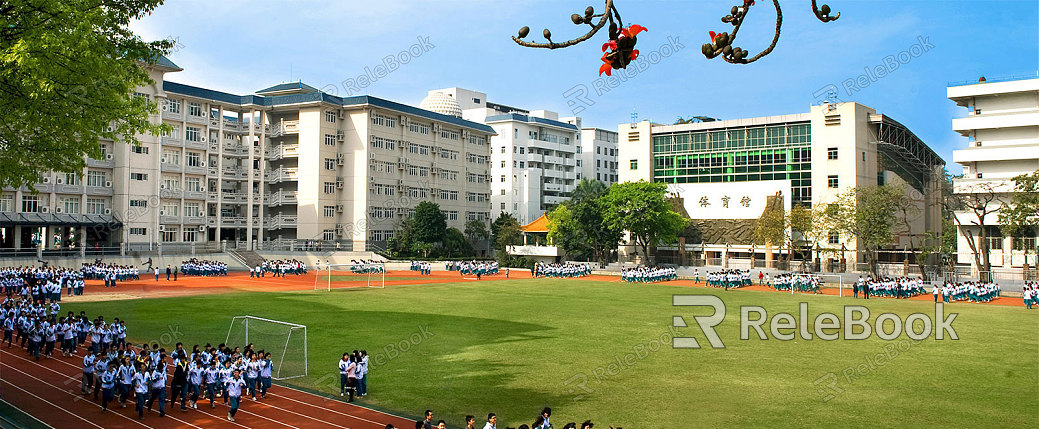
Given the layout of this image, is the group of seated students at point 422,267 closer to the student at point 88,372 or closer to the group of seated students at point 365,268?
the group of seated students at point 365,268

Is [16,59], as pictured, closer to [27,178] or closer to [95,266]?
[27,178]

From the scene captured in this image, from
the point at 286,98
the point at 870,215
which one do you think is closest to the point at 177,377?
the point at 870,215

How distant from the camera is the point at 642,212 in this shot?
61375mm

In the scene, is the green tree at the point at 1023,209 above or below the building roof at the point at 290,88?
below

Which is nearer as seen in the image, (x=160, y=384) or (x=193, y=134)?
(x=160, y=384)

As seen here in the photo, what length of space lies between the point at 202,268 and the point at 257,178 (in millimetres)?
16071

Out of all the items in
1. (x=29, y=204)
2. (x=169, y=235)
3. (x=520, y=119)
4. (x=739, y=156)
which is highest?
(x=520, y=119)

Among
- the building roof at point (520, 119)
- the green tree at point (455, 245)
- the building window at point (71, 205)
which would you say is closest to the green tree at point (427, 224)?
the green tree at point (455, 245)

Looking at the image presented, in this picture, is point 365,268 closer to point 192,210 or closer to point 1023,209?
point 192,210

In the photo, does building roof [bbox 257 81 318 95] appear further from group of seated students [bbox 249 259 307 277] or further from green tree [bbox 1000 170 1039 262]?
green tree [bbox 1000 170 1039 262]

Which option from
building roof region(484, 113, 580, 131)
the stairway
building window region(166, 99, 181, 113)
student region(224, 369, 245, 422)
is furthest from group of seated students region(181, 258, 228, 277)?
building roof region(484, 113, 580, 131)

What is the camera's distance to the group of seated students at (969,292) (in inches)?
1459

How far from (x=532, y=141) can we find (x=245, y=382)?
255 ft

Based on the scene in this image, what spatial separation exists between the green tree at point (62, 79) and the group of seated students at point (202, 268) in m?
38.7
